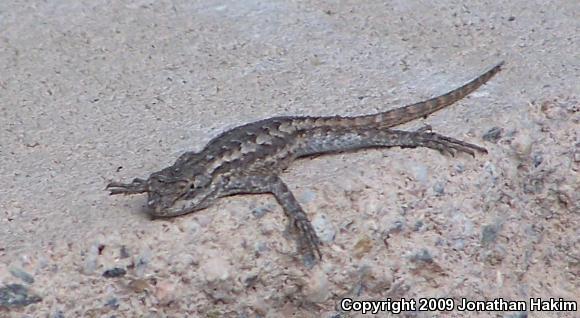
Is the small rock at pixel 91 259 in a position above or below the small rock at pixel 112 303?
above

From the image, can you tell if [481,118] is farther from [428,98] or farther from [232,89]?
[232,89]

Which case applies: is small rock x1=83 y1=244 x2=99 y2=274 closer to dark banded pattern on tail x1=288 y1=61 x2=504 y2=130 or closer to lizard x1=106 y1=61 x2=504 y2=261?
lizard x1=106 y1=61 x2=504 y2=261

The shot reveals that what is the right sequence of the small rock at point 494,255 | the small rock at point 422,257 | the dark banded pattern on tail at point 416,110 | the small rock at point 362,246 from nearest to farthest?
the small rock at point 362,246 < the small rock at point 422,257 < the small rock at point 494,255 < the dark banded pattern on tail at point 416,110

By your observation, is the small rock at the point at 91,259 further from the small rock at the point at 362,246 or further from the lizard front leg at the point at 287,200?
the small rock at the point at 362,246

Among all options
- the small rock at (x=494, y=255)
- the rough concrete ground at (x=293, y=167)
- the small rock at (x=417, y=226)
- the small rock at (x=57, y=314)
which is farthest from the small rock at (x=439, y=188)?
the small rock at (x=57, y=314)

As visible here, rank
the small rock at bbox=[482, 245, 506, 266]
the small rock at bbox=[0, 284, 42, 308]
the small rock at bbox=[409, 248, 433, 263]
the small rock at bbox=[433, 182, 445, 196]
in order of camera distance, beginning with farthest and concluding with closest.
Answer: the small rock at bbox=[482, 245, 506, 266] < the small rock at bbox=[433, 182, 445, 196] < the small rock at bbox=[409, 248, 433, 263] < the small rock at bbox=[0, 284, 42, 308]

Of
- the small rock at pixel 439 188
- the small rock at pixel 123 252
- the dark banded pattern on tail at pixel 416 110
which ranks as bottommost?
the small rock at pixel 439 188

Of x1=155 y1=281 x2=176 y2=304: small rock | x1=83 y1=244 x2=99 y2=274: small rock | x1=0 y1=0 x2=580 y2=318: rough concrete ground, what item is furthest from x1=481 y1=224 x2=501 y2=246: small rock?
x1=83 y1=244 x2=99 y2=274: small rock

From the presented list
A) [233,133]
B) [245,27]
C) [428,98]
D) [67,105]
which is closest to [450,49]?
[428,98]
